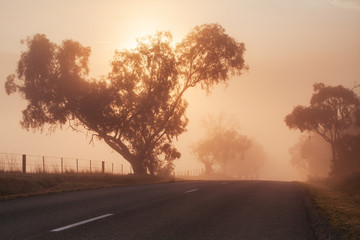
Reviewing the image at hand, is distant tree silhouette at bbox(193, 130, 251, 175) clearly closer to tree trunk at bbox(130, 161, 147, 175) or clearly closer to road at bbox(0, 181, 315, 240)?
tree trunk at bbox(130, 161, 147, 175)

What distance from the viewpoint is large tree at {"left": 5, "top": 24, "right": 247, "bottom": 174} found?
3391 cm

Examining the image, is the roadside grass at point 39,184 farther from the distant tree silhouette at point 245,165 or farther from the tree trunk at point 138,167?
the distant tree silhouette at point 245,165

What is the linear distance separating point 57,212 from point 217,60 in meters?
29.4

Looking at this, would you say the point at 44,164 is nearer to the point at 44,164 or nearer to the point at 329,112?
the point at 44,164

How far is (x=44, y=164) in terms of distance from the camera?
26.5 meters

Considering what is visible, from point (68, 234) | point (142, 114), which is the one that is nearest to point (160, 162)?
point (142, 114)

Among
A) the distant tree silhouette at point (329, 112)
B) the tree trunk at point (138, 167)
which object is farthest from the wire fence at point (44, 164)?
the distant tree silhouette at point (329, 112)

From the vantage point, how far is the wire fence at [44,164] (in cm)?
2414

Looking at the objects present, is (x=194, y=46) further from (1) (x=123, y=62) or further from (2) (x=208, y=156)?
(2) (x=208, y=156)

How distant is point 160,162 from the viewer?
4362 centimetres

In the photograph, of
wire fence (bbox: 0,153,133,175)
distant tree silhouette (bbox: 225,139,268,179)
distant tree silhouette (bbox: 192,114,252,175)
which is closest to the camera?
wire fence (bbox: 0,153,133,175)

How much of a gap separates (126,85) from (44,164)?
35.5 ft

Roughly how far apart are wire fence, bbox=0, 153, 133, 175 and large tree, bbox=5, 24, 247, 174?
3.76 m

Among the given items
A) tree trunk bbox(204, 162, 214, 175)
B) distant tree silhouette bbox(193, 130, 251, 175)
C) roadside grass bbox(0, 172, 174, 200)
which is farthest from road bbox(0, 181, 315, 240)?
tree trunk bbox(204, 162, 214, 175)
